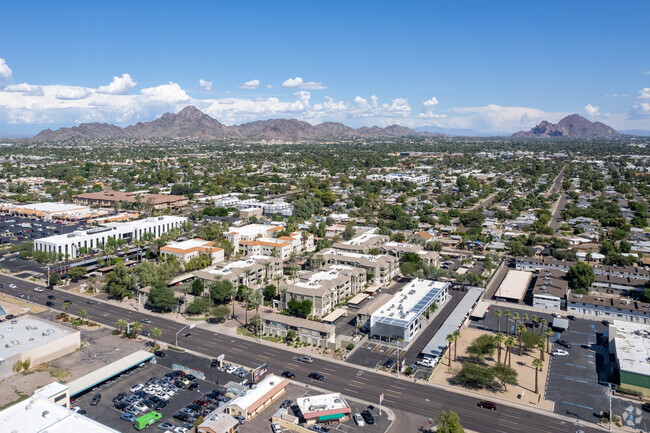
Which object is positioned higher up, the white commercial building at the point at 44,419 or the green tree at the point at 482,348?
the white commercial building at the point at 44,419

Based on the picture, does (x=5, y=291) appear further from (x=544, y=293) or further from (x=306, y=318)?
(x=544, y=293)

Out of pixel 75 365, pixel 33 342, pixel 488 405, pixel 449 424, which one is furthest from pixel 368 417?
pixel 33 342

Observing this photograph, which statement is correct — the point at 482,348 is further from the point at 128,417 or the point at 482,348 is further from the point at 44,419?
A: the point at 44,419

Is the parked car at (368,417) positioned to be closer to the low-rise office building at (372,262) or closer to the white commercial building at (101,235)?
the low-rise office building at (372,262)

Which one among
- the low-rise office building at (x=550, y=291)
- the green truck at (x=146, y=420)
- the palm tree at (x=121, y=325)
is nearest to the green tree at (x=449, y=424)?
the green truck at (x=146, y=420)

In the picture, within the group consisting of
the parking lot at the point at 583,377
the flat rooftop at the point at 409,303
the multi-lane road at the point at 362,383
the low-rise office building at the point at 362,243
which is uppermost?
the low-rise office building at the point at 362,243

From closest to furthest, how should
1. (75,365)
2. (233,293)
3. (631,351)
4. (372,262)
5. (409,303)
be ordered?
(75,365) < (631,351) < (409,303) < (233,293) < (372,262)
